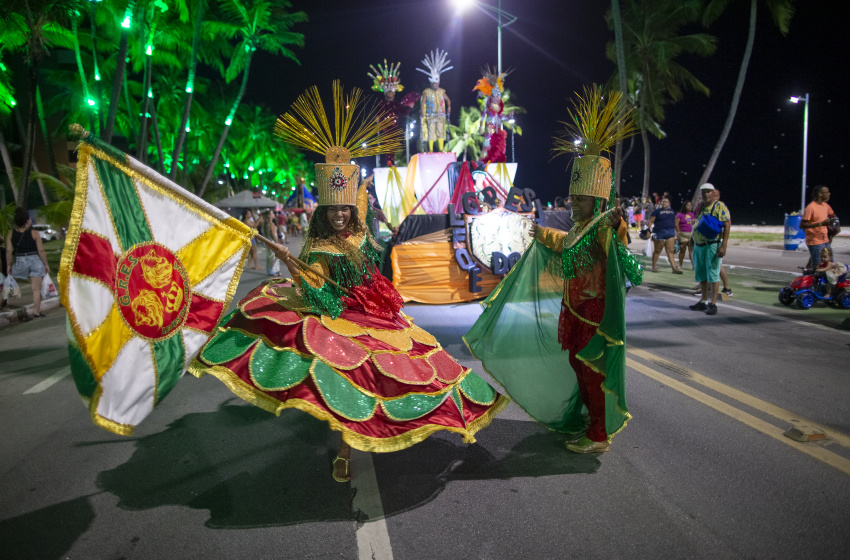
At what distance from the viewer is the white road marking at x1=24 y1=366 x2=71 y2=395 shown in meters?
5.40

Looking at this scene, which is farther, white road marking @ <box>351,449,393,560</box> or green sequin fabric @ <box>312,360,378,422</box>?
green sequin fabric @ <box>312,360,378,422</box>

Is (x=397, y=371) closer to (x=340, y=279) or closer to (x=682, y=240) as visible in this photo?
(x=340, y=279)

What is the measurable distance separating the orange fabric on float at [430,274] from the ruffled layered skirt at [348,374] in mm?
6503

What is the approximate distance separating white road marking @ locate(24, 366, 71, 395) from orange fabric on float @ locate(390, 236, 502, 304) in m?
5.35

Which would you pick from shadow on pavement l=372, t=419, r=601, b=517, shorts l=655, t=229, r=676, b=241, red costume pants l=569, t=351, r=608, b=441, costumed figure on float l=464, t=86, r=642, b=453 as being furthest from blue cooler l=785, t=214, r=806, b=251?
shadow on pavement l=372, t=419, r=601, b=517

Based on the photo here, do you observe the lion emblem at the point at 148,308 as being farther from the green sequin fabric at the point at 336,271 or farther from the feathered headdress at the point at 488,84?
the feathered headdress at the point at 488,84

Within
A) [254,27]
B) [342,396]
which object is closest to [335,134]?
[342,396]

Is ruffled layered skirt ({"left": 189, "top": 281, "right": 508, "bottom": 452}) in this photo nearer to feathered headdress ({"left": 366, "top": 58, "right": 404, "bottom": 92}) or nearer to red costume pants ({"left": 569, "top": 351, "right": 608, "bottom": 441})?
red costume pants ({"left": 569, "top": 351, "right": 608, "bottom": 441})

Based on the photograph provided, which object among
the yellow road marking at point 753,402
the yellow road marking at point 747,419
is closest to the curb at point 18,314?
the yellow road marking at point 747,419

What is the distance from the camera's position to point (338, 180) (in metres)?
3.72

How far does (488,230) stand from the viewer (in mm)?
10062

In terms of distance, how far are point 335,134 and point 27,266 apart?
25.6 ft

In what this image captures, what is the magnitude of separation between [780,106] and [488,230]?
1209 inches

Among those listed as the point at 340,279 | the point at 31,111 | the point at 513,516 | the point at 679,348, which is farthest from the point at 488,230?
the point at 31,111
